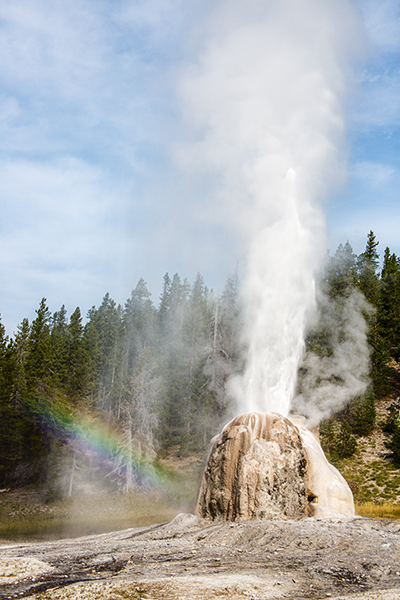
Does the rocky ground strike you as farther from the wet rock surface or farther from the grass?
the grass

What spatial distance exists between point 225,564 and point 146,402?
30.9 m

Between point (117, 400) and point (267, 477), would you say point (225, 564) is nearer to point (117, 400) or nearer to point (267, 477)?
point (267, 477)

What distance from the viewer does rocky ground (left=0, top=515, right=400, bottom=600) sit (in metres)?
7.48

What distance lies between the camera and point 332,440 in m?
31.9

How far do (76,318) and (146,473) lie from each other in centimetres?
3328

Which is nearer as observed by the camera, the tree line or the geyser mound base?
the geyser mound base

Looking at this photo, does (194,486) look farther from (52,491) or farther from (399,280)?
(399,280)

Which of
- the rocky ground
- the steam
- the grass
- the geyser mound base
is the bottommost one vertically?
the grass

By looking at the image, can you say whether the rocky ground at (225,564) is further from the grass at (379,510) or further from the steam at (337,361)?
the steam at (337,361)

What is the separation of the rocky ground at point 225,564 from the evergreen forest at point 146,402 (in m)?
20.7

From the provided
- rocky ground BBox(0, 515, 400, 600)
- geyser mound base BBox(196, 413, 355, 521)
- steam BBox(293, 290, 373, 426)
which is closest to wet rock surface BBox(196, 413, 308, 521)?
geyser mound base BBox(196, 413, 355, 521)

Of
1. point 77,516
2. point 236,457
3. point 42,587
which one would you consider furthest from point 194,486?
point 42,587

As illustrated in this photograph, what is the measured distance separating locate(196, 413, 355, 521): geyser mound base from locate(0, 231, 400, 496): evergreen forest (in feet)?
55.0

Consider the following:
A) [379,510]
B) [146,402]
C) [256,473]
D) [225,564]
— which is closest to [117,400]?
[146,402]
